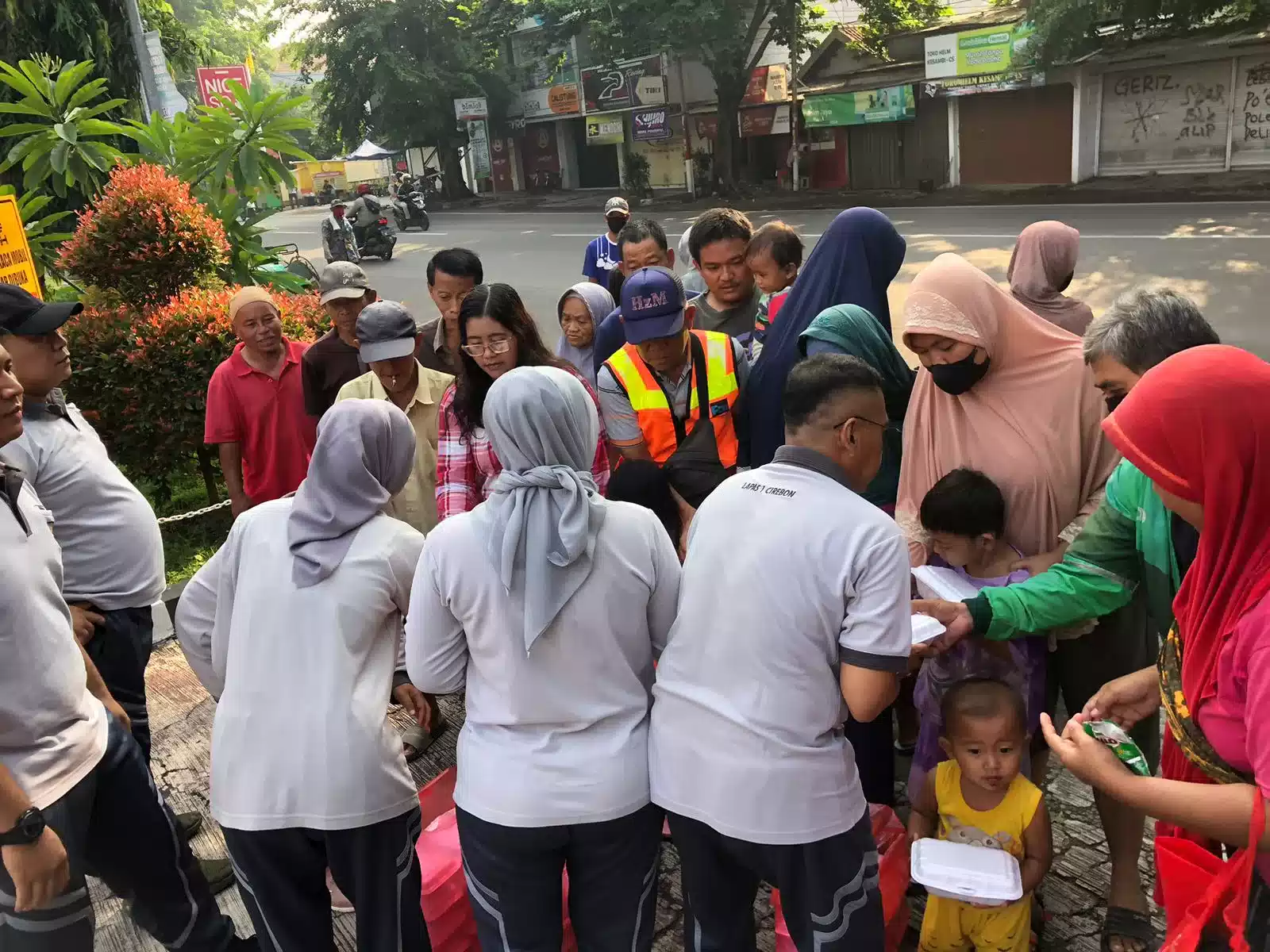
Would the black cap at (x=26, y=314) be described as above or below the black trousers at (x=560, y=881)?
above

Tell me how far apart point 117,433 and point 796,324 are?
428cm

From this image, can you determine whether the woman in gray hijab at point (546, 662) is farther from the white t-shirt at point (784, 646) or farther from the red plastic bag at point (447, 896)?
the red plastic bag at point (447, 896)

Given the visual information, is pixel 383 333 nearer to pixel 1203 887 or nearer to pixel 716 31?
pixel 1203 887

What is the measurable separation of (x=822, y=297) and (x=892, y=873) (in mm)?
1742

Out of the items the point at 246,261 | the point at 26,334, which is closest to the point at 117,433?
the point at 246,261

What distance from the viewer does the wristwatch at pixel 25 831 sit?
177cm

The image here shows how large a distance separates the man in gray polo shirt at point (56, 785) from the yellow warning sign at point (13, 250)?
3.07m

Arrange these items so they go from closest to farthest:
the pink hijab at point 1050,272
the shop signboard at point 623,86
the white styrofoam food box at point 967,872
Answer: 1. the white styrofoam food box at point 967,872
2. the pink hijab at point 1050,272
3. the shop signboard at point 623,86

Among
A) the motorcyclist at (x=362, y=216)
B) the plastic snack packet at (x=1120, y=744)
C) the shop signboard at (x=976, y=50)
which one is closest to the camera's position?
the plastic snack packet at (x=1120, y=744)

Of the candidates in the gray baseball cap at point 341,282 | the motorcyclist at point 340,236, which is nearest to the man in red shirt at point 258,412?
the gray baseball cap at point 341,282

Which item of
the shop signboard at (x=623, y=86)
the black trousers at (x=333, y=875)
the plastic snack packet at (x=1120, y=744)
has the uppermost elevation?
the shop signboard at (x=623, y=86)

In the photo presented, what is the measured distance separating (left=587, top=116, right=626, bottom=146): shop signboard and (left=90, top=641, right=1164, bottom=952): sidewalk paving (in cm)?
2707

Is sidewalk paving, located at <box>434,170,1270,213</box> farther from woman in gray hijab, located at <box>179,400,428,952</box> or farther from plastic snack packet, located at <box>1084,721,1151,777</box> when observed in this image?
woman in gray hijab, located at <box>179,400,428,952</box>

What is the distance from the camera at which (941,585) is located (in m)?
2.44
